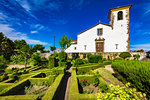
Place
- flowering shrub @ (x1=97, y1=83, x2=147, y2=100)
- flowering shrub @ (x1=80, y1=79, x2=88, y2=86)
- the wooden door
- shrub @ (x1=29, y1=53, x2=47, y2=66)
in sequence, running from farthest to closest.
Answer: the wooden door, shrub @ (x1=29, y1=53, x2=47, y2=66), flowering shrub @ (x1=80, y1=79, x2=88, y2=86), flowering shrub @ (x1=97, y1=83, x2=147, y2=100)

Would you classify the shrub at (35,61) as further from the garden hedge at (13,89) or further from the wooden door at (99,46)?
the wooden door at (99,46)

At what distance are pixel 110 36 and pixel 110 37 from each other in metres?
0.34

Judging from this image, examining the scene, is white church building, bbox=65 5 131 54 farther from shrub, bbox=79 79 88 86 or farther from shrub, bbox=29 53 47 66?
shrub, bbox=79 79 88 86

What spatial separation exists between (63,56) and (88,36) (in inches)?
519

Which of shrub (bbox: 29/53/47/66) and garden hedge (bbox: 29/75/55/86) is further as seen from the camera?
shrub (bbox: 29/53/47/66)

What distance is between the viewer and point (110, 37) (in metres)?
19.6

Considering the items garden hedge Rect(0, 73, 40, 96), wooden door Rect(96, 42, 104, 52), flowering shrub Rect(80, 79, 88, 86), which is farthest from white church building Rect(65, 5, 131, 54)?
garden hedge Rect(0, 73, 40, 96)

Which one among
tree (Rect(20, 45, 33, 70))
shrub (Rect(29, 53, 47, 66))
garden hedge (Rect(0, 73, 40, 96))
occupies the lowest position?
garden hedge (Rect(0, 73, 40, 96))

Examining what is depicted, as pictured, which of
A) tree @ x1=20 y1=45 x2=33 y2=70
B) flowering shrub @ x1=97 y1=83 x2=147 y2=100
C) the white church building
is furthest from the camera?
the white church building

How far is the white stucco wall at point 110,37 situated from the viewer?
61.1ft

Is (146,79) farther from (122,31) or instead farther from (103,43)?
Result: (122,31)

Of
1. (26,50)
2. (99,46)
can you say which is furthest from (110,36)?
(26,50)

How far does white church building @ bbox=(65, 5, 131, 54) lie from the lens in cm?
1855

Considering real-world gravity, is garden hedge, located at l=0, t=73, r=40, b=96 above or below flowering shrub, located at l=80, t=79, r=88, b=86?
above
